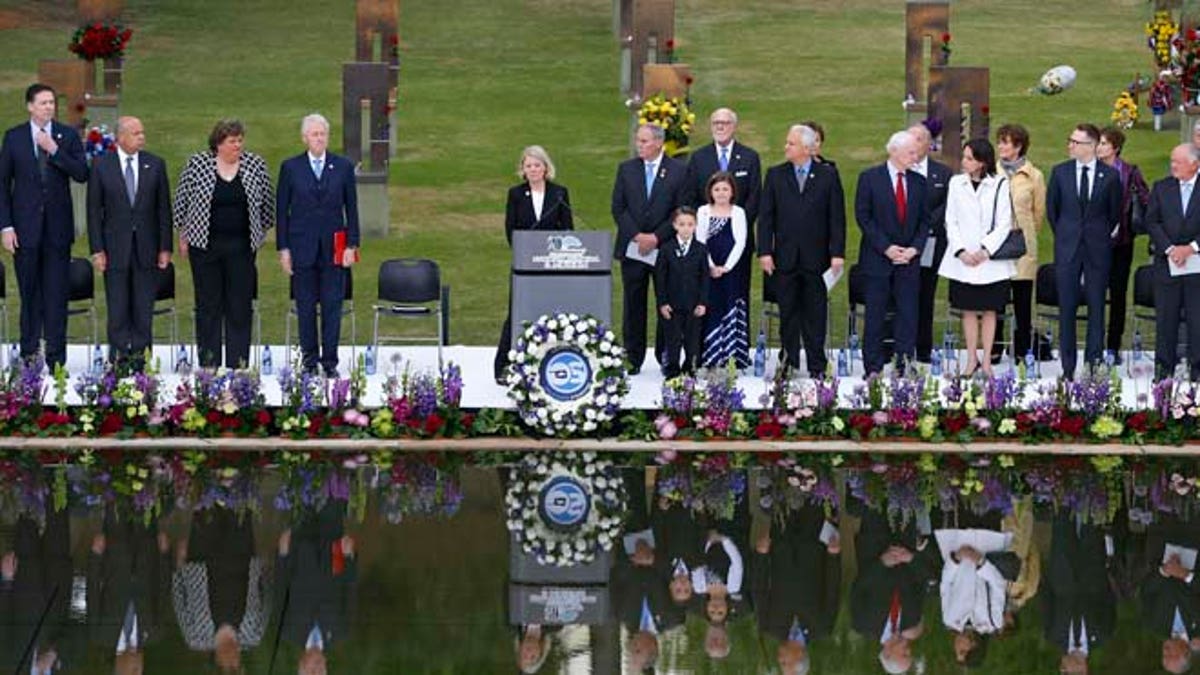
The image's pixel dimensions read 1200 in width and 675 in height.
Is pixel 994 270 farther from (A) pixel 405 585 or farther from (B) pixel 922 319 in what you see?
(A) pixel 405 585

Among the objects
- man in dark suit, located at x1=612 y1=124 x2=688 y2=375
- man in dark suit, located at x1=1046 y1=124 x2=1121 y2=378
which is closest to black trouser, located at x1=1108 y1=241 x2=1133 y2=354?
man in dark suit, located at x1=1046 y1=124 x2=1121 y2=378

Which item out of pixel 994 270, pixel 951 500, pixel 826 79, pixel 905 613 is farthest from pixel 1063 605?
pixel 826 79

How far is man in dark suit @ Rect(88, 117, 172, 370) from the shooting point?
64.9ft

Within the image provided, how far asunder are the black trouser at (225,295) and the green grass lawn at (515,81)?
3239mm

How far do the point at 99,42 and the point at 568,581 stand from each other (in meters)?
14.4

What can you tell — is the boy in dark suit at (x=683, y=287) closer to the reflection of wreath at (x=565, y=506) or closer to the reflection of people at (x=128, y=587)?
the reflection of wreath at (x=565, y=506)

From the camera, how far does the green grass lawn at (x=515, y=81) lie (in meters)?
28.5

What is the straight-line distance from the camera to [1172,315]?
780 inches

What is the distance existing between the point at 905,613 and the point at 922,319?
660 centimetres

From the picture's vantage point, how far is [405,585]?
48.9ft

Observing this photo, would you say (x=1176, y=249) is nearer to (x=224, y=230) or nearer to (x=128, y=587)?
(x=224, y=230)

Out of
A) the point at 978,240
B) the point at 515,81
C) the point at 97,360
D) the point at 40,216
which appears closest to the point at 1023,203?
the point at 978,240

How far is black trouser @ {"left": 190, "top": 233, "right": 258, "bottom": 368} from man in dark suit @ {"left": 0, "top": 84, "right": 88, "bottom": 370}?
0.98m

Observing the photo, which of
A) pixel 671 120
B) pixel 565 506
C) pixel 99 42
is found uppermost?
pixel 99 42
